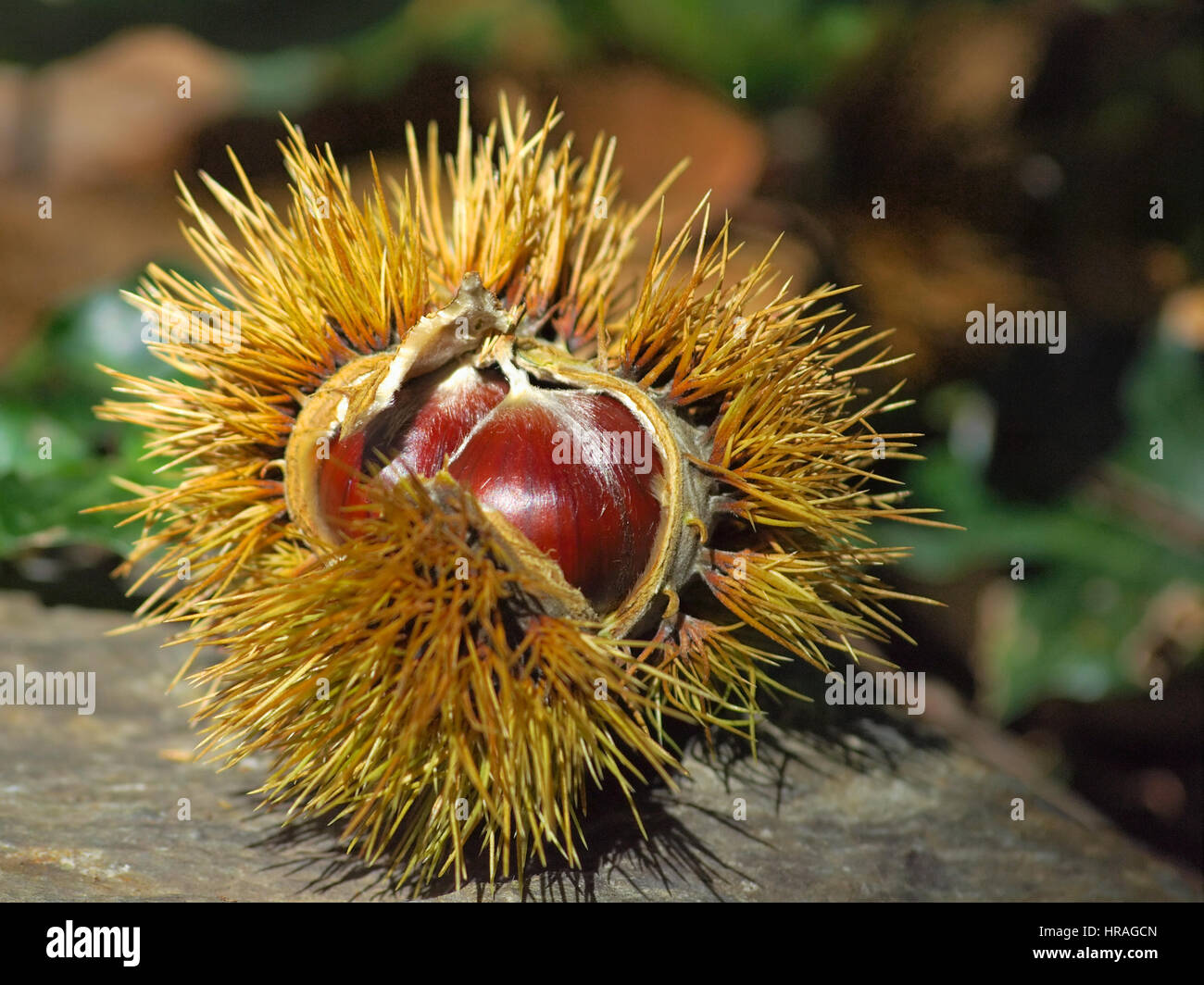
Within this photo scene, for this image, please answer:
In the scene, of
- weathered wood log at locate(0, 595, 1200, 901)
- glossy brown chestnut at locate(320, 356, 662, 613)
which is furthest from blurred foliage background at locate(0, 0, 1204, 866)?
glossy brown chestnut at locate(320, 356, 662, 613)

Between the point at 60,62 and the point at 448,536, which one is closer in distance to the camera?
the point at 448,536

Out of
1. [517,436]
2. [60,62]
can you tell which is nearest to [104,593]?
[517,436]

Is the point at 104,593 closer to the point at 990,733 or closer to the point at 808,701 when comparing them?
the point at 808,701

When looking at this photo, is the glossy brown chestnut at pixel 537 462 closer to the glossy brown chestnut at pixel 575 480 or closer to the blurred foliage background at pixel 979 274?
the glossy brown chestnut at pixel 575 480

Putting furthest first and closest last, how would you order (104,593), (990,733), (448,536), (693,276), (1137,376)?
(1137,376), (990,733), (104,593), (693,276), (448,536)

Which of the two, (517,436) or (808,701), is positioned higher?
(517,436)

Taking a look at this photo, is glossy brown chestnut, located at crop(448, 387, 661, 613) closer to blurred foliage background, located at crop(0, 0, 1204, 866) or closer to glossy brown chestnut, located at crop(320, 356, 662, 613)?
glossy brown chestnut, located at crop(320, 356, 662, 613)

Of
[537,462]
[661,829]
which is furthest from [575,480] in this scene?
A: [661,829]

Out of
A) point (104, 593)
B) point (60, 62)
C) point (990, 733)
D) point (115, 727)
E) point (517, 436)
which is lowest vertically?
point (990, 733)
